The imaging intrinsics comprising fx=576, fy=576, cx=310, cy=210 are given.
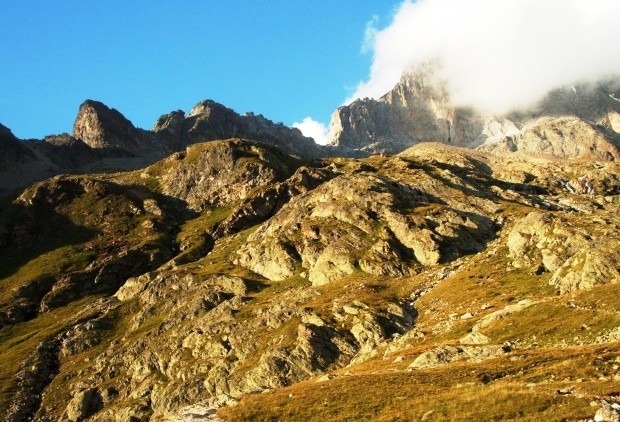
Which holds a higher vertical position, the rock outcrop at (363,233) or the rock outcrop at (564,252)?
the rock outcrop at (363,233)

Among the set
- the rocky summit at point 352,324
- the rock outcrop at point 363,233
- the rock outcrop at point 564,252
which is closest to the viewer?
the rocky summit at point 352,324

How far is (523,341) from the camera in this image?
2645 inches

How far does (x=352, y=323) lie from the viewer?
104m

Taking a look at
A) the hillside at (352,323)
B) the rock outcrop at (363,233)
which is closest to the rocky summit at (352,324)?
the hillside at (352,323)

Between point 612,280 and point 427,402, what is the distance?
52.2 m

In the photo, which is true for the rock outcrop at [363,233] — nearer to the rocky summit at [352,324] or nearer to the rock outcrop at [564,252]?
the rocky summit at [352,324]

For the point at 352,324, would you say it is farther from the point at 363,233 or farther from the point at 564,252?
the point at 363,233

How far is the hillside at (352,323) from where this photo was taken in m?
50.7

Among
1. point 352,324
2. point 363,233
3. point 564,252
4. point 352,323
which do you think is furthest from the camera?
point 363,233

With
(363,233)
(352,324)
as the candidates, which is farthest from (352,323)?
(363,233)

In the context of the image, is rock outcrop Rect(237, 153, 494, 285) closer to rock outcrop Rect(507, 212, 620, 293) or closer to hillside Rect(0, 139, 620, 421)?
hillside Rect(0, 139, 620, 421)

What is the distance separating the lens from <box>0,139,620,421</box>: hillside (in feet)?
166

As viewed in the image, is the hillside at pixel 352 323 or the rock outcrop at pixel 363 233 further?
the rock outcrop at pixel 363 233

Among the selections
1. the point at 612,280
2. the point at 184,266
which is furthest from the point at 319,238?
the point at 612,280
